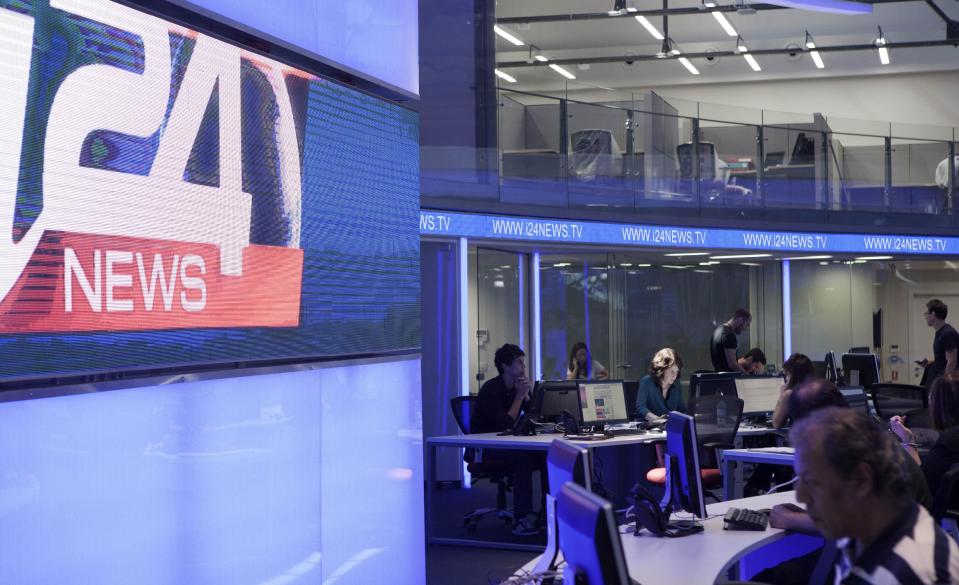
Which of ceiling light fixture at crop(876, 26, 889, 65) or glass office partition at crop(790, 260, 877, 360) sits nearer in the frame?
glass office partition at crop(790, 260, 877, 360)

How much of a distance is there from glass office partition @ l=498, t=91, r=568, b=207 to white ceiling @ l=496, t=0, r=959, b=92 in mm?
6088

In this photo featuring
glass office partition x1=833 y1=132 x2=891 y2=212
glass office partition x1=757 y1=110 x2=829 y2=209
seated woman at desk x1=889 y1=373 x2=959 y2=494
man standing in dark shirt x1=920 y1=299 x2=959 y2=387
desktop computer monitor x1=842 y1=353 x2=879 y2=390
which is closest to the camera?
seated woman at desk x1=889 y1=373 x2=959 y2=494

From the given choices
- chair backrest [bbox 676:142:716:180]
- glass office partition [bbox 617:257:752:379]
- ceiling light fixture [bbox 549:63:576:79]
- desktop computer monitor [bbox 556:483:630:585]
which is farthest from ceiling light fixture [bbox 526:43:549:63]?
desktop computer monitor [bbox 556:483:630:585]

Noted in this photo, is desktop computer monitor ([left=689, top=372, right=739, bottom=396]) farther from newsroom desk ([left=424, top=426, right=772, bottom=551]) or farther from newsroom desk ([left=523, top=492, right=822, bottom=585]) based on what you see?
newsroom desk ([left=523, top=492, right=822, bottom=585])

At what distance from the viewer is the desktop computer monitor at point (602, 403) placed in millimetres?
8945

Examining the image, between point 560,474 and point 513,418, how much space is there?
5.23 meters

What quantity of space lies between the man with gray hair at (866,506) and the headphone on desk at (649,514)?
2.30 m

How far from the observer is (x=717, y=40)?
66.8 ft

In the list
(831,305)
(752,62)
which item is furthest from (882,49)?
(831,305)

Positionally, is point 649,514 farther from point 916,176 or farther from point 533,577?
point 916,176

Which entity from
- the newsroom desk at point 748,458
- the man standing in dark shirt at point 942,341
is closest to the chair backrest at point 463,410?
the newsroom desk at point 748,458

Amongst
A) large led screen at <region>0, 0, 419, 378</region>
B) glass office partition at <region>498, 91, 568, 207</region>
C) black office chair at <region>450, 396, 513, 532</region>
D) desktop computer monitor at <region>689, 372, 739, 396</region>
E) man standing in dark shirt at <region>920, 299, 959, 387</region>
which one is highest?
glass office partition at <region>498, 91, 568, 207</region>

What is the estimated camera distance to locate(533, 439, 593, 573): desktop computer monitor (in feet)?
11.9

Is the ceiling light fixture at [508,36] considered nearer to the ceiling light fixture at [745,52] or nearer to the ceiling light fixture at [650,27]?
the ceiling light fixture at [650,27]
